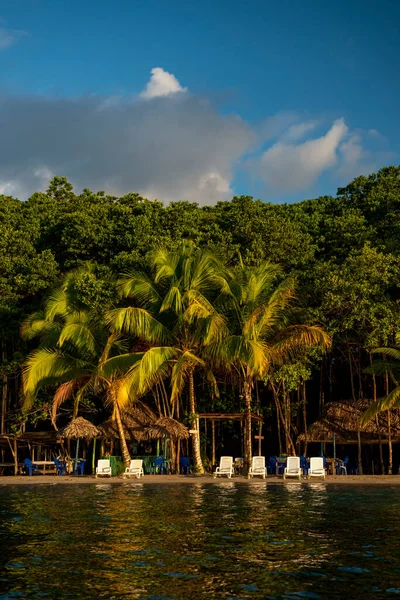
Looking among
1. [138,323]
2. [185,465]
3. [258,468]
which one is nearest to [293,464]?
[258,468]

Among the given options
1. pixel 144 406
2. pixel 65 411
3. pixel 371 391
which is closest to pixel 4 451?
pixel 65 411

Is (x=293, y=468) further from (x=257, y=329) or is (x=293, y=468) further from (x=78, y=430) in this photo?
(x=78, y=430)

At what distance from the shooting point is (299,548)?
9172 mm

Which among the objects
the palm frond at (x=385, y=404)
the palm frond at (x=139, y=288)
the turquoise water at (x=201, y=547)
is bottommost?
the turquoise water at (x=201, y=547)

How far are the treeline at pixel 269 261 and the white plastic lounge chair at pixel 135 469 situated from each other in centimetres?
434

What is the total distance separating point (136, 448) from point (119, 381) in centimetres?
526

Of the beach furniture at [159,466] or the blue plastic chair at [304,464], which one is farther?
the beach furniture at [159,466]

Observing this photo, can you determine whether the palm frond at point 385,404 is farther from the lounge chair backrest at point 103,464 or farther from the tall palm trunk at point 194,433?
the lounge chair backrest at point 103,464

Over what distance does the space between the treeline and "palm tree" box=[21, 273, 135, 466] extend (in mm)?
639

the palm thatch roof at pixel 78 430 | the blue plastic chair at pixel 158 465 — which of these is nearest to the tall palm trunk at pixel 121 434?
the palm thatch roof at pixel 78 430

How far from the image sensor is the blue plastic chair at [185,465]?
2408cm

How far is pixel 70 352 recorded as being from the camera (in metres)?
24.2

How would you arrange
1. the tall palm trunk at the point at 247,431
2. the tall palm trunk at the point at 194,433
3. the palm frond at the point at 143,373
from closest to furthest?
1. the palm frond at the point at 143,373
2. the tall palm trunk at the point at 247,431
3. the tall palm trunk at the point at 194,433

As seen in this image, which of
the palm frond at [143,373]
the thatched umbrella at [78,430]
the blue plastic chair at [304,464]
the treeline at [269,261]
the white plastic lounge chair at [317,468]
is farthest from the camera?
the treeline at [269,261]
